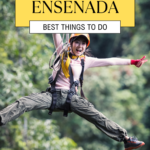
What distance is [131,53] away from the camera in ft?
53.0

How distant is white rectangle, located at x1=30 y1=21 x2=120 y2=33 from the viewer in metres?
3.02

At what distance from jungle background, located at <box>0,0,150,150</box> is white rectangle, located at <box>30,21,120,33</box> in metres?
1.79

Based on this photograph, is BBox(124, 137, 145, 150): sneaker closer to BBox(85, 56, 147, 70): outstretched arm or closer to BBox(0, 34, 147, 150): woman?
BBox(0, 34, 147, 150): woman

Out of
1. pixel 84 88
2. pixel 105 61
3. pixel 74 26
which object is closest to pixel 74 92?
pixel 105 61

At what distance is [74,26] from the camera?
9.93ft

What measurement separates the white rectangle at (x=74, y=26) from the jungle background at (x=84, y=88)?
1.79 meters

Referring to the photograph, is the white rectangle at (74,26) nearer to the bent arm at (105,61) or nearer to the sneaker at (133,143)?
the bent arm at (105,61)

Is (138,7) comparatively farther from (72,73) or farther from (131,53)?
(72,73)

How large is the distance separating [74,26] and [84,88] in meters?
7.59

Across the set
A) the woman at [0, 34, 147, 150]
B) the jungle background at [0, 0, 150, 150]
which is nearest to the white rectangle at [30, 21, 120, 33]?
the woman at [0, 34, 147, 150]

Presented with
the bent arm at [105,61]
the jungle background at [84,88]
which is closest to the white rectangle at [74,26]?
the bent arm at [105,61]

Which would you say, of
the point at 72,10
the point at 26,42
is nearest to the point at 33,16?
the point at 72,10

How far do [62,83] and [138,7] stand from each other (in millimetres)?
15456

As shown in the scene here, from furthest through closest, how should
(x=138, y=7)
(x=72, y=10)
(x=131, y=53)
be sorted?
(x=138, y=7)
(x=131, y=53)
(x=72, y=10)
